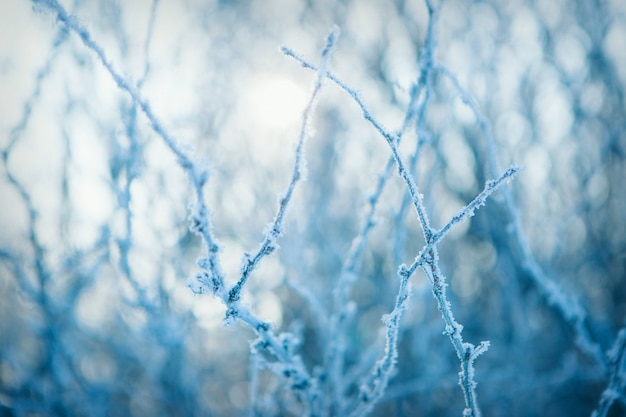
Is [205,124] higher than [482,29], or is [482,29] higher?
[482,29]

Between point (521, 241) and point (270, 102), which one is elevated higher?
point (270, 102)

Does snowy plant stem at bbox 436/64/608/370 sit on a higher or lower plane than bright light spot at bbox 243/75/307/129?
lower

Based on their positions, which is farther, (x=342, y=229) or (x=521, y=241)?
(x=342, y=229)

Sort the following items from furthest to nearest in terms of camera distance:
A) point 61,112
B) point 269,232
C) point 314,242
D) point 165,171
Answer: point 314,242, point 165,171, point 61,112, point 269,232

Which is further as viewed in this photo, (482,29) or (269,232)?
(482,29)

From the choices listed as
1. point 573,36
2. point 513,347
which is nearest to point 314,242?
point 513,347

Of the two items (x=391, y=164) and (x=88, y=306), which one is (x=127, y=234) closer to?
(x=391, y=164)

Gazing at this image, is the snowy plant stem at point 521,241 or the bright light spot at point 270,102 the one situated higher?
the bright light spot at point 270,102

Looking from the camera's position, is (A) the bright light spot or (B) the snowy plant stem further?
(A) the bright light spot

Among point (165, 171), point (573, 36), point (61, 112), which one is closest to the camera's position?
point (61, 112)

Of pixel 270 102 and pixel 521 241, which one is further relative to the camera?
pixel 270 102

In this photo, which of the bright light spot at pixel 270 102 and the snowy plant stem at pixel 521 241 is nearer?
the snowy plant stem at pixel 521 241
